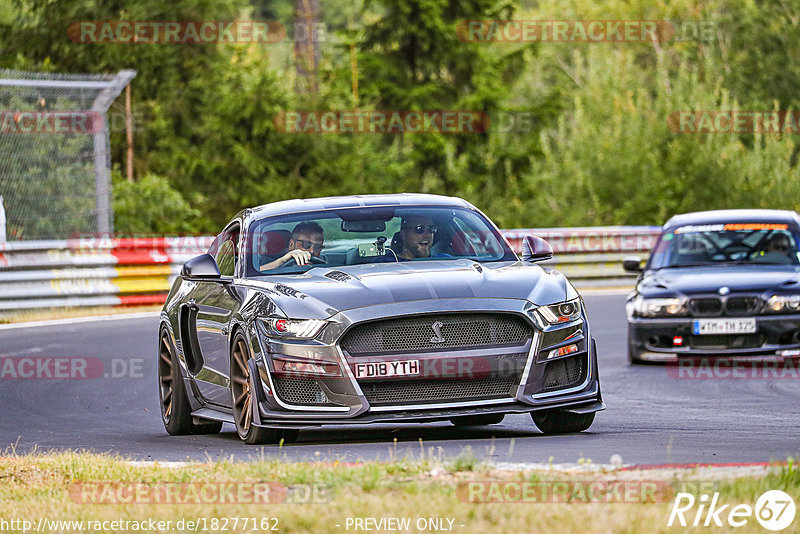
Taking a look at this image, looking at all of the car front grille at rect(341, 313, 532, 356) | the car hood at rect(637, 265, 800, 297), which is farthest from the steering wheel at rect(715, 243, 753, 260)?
the car front grille at rect(341, 313, 532, 356)

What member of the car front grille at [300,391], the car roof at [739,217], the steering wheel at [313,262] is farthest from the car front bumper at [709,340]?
the car front grille at [300,391]

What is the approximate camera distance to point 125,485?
6781mm

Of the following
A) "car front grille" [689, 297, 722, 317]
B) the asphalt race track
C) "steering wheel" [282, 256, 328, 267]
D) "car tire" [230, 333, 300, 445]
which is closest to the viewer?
the asphalt race track

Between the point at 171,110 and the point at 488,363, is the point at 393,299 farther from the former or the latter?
the point at 171,110

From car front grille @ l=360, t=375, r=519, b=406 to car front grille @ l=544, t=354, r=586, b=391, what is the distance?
0.78ft

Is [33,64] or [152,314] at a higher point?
[33,64]

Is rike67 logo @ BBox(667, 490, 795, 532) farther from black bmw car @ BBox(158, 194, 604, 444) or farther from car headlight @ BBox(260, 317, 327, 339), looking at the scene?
car headlight @ BBox(260, 317, 327, 339)

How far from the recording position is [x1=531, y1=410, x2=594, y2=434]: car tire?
915 centimetres

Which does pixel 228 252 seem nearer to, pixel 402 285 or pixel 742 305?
pixel 402 285

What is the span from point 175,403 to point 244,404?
172 cm

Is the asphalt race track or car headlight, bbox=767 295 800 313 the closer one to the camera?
the asphalt race track

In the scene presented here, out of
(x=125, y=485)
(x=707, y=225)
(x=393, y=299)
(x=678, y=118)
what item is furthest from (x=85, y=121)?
(x=678, y=118)

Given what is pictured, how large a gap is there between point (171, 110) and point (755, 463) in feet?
98.4

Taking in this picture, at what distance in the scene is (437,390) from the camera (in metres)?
8.40
